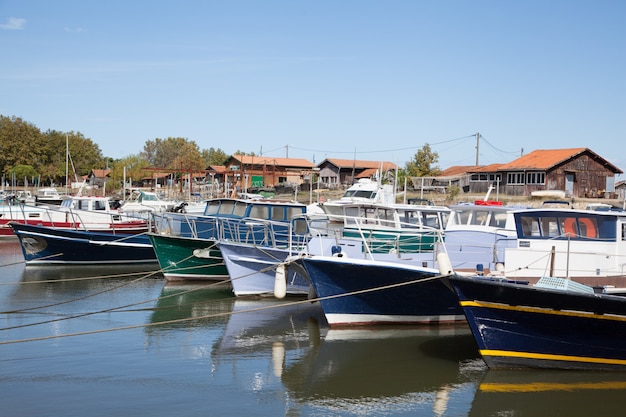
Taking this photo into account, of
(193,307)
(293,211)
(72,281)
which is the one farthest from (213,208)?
(193,307)

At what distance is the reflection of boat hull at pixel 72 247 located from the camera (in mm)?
25453

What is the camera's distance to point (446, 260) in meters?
11.3

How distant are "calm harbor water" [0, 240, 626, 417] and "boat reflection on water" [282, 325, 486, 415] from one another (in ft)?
0.08

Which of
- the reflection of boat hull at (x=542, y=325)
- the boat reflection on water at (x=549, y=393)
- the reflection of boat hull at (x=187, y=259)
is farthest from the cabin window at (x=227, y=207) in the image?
the boat reflection on water at (x=549, y=393)

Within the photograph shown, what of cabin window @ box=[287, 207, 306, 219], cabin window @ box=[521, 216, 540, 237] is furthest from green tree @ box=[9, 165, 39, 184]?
cabin window @ box=[521, 216, 540, 237]

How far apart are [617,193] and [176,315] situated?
135ft

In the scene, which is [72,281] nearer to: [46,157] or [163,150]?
[46,157]

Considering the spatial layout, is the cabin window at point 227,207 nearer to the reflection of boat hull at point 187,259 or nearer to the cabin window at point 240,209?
the cabin window at point 240,209

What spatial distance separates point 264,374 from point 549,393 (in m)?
4.80

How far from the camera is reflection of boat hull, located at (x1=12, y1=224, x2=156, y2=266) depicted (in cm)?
2545

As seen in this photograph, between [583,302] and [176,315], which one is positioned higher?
[583,302]

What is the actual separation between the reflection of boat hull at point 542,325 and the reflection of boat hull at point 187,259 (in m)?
11.2

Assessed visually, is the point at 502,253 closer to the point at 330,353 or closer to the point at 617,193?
the point at 330,353

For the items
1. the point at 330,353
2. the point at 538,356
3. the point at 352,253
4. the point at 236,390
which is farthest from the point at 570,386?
the point at 352,253
